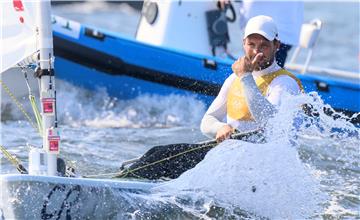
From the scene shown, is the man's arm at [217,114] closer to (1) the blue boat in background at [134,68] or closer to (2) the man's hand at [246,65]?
(2) the man's hand at [246,65]

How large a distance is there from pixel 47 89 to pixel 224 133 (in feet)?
3.16

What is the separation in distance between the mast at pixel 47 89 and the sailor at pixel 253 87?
0.89 metres

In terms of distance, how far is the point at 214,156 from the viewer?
15.9ft

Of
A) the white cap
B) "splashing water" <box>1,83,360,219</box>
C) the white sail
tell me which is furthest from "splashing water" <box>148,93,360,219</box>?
the white sail

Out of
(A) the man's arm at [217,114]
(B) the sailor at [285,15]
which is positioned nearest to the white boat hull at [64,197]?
(A) the man's arm at [217,114]

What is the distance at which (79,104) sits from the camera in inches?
348

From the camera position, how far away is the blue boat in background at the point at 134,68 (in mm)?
8289

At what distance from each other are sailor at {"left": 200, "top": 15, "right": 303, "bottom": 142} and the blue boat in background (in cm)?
306

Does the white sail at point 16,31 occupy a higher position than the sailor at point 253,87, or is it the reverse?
the white sail at point 16,31

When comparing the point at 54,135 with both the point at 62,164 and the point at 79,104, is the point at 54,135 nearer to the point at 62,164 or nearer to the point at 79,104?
the point at 62,164

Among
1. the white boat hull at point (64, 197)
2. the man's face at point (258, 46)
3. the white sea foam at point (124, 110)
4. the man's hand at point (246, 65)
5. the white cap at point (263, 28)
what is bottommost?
the white boat hull at point (64, 197)

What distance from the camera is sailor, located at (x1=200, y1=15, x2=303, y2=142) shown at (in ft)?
15.3

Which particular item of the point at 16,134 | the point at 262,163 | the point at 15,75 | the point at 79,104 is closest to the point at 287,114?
the point at 262,163

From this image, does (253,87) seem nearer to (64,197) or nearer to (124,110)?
(64,197)
